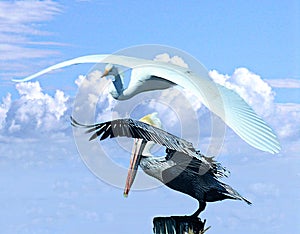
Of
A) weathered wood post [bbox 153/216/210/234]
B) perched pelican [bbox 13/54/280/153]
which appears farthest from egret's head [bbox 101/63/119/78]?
weathered wood post [bbox 153/216/210/234]

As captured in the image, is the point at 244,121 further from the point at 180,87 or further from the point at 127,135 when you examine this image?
the point at 127,135

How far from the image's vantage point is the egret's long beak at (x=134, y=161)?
9648mm

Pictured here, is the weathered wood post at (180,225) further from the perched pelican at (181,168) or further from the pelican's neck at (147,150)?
the pelican's neck at (147,150)

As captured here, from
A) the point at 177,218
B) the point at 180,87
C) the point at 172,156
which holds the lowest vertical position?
the point at 177,218

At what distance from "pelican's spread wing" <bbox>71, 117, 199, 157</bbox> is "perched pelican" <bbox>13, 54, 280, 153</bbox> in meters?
0.83

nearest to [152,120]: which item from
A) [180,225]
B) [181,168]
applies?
[181,168]

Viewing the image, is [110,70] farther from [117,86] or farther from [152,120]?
[152,120]

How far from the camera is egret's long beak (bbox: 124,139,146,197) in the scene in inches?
380

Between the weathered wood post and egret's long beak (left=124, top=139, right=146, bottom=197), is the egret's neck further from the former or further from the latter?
the weathered wood post

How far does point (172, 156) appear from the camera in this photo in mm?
9469

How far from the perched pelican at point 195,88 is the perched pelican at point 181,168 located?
589mm

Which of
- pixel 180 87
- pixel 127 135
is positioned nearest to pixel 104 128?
pixel 127 135

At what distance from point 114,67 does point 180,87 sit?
1.39m

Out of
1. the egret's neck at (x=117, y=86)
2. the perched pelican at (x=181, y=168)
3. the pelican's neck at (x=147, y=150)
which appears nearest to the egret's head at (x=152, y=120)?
the perched pelican at (x=181, y=168)
